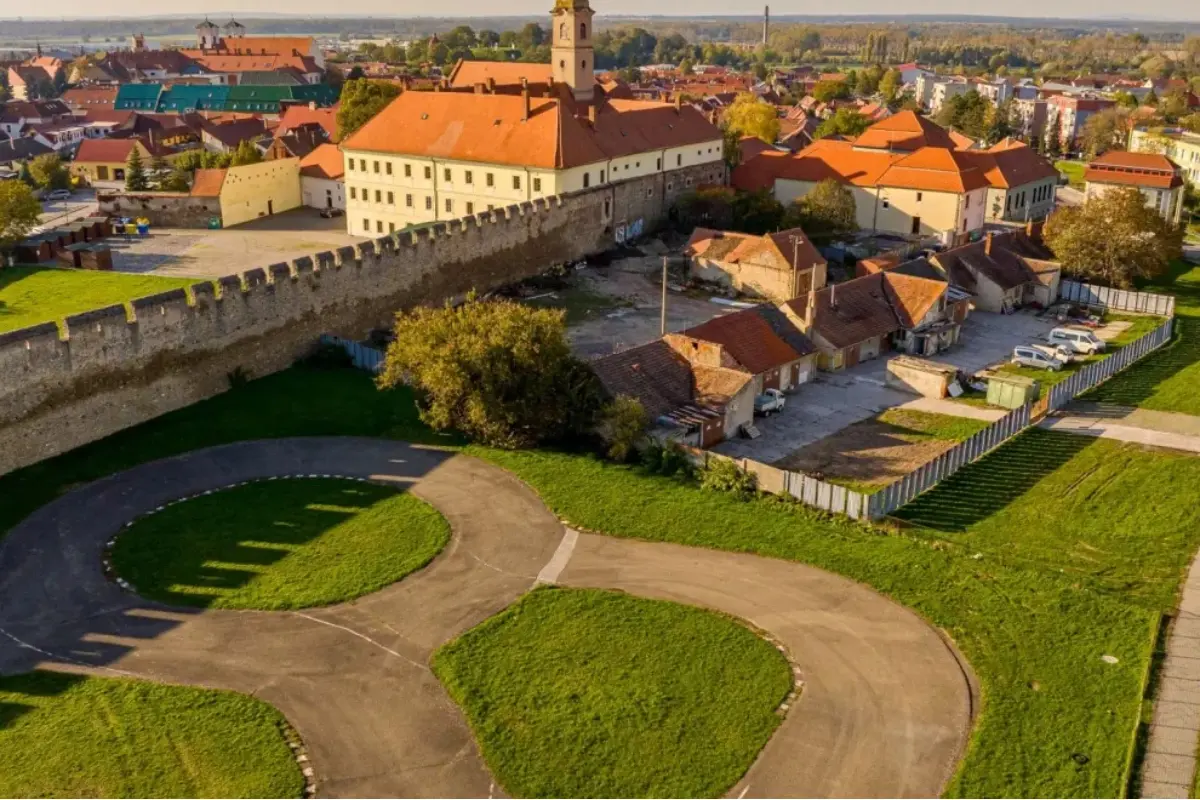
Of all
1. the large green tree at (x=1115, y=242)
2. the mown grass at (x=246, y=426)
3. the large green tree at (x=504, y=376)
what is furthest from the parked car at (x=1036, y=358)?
the mown grass at (x=246, y=426)

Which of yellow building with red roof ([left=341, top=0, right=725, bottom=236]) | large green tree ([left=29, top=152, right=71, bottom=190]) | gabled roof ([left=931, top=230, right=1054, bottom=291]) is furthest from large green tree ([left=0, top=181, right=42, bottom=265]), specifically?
gabled roof ([left=931, top=230, right=1054, bottom=291])

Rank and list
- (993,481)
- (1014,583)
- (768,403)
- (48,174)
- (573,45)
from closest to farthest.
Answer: (1014,583), (993,481), (768,403), (573,45), (48,174)

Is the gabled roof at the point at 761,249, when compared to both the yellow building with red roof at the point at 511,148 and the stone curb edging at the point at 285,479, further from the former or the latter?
the stone curb edging at the point at 285,479

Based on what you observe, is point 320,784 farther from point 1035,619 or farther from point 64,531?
point 1035,619

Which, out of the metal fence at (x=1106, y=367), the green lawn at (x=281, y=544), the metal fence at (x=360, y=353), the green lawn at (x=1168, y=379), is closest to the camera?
the green lawn at (x=281, y=544)

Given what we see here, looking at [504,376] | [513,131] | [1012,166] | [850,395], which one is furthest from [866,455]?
[1012,166]

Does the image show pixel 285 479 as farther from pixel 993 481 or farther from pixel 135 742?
pixel 993 481

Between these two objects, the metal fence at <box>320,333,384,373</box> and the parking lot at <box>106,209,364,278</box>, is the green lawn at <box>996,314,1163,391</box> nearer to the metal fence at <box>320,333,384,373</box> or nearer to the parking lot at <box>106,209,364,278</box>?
the metal fence at <box>320,333,384,373</box>
